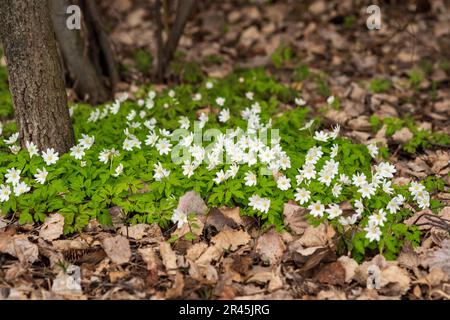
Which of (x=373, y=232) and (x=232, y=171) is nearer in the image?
(x=373, y=232)

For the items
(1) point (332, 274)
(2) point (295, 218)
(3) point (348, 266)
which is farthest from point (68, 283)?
(3) point (348, 266)

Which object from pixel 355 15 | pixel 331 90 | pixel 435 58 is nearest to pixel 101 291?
pixel 331 90

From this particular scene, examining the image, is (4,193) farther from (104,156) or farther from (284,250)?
(284,250)

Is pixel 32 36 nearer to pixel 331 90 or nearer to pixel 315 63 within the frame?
pixel 331 90

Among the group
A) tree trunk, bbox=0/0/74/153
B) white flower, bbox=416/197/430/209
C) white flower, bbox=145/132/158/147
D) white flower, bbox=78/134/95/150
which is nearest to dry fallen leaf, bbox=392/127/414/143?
white flower, bbox=416/197/430/209

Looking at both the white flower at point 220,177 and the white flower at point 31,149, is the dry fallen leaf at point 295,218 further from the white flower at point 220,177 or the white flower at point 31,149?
the white flower at point 31,149

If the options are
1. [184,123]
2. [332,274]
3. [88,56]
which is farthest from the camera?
[88,56]

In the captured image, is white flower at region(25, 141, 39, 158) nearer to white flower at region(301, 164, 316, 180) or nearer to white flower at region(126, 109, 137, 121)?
white flower at region(126, 109, 137, 121)
